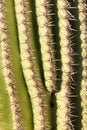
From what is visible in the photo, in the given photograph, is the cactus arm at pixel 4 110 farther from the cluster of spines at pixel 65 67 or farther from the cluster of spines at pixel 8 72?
the cluster of spines at pixel 65 67

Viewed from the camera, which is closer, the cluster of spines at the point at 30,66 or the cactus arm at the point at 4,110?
the cluster of spines at the point at 30,66

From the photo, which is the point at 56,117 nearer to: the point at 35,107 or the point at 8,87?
the point at 35,107

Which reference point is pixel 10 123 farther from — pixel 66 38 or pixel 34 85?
pixel 66 38

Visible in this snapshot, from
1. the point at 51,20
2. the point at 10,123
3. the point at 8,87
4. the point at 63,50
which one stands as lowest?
the point at 10,123

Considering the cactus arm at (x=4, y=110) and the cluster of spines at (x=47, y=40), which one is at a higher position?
the cluster of spines at (x=47, y=40)

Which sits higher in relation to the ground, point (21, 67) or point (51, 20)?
point (51, 20)

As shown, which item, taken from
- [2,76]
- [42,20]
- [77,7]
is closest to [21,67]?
[2,76]

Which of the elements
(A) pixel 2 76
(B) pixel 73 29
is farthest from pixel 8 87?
(B) pixel 73 29

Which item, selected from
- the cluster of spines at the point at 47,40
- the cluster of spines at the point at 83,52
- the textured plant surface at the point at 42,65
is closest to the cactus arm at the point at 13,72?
the textured plant surface at the point at 42,65
